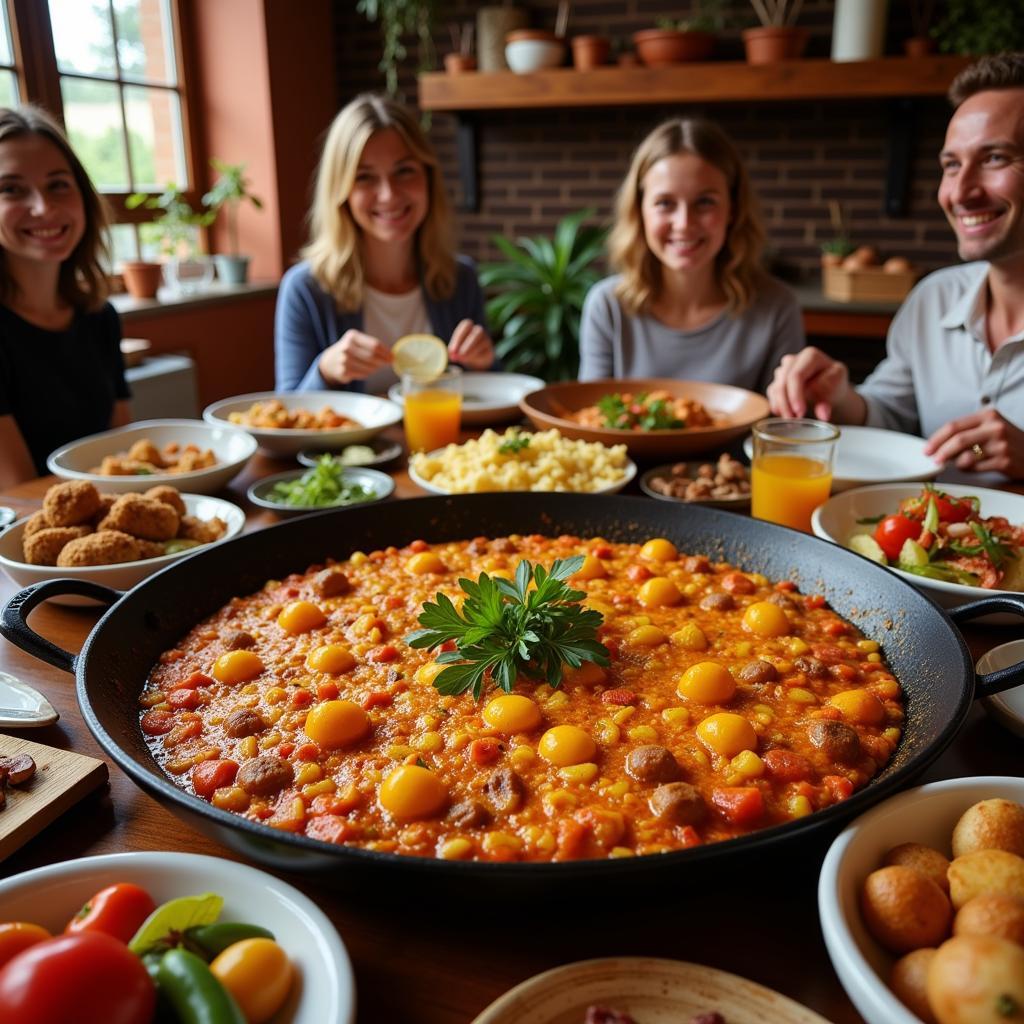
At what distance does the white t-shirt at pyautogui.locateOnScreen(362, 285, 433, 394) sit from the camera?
3.85 m

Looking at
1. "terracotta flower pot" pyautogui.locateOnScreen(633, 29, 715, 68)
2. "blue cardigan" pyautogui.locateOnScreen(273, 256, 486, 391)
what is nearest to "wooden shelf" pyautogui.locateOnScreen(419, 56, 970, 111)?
"terracotta flower pot" pyautogui.locateOnScreen(633, 29, 715, 68)

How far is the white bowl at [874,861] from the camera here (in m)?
0.71

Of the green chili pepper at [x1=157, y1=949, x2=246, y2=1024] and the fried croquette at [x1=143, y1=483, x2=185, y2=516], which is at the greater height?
the fried croquette at [x1=143, y1=483, x2=185, y2=516]

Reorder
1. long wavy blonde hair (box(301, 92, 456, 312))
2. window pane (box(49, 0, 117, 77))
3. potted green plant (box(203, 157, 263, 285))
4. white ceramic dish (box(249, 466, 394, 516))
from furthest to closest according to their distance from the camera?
1. potted green plant (box(203, 157, 263, 285))
2. window pane (box(49, 0, 117, 77))
3. long wavy blonde hair (box(301, 92, 456, 312))
4. white ceramic dish (box(249, 466, 394, 516))

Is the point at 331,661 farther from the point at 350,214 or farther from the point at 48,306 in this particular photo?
the point at 350,214

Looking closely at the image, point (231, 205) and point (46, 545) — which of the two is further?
point (231, 205)

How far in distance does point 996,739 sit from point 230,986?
1060mm

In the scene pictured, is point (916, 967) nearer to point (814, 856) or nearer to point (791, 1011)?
point (791, 1011)

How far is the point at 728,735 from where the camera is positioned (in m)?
1.21

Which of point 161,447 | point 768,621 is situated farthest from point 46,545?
point 768,621

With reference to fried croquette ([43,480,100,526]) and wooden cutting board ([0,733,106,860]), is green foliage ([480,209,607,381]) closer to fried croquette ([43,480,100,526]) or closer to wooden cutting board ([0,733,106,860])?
fried croquette ([43,480,100,526])

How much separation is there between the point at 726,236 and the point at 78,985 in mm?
3562

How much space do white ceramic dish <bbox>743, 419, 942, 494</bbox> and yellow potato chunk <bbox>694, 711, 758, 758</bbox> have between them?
1097mm

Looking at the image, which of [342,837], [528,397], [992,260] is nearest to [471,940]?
[342,837]
